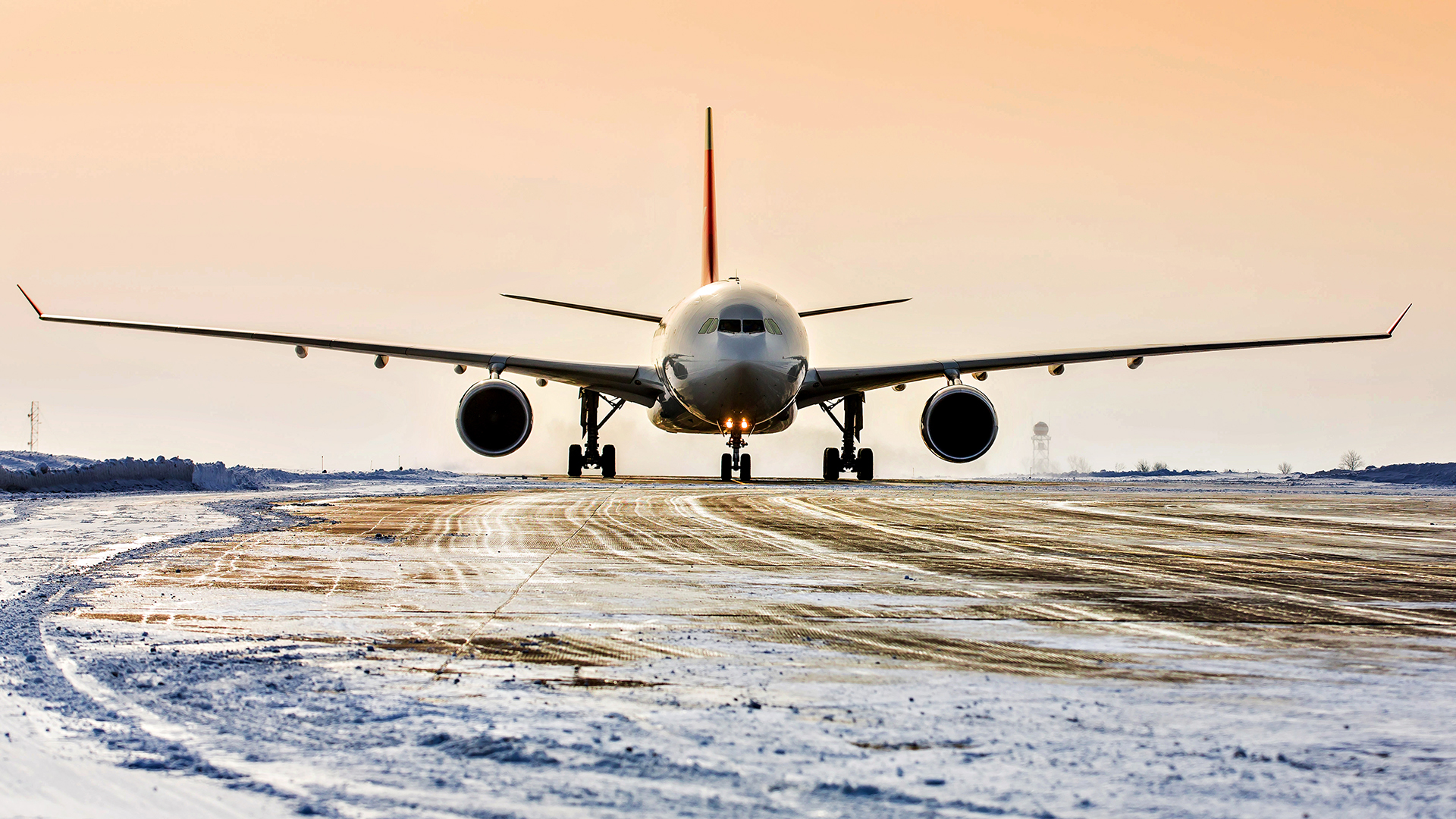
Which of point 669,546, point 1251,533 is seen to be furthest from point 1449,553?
point 669,546

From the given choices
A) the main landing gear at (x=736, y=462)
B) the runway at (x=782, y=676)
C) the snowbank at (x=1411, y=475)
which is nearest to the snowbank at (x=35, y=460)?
the main landing gear at (x=736, y=462)

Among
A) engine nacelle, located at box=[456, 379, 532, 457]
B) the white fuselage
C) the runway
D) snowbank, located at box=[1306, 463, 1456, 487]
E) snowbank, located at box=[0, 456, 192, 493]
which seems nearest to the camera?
the runway

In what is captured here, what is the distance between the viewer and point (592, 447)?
1180 inches

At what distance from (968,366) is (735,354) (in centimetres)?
651

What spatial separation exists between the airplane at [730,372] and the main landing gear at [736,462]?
35mm

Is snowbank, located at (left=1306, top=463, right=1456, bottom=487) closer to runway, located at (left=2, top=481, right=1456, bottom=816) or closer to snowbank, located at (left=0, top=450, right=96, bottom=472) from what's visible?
runway, located at (left=2, top=481, right=1456, bottom=816)

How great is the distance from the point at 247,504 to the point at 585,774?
13818 millimetres

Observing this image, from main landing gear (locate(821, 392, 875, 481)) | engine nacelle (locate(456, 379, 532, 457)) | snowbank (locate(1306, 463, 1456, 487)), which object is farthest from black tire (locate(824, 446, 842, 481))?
snowbank (locate(1306, 463, 1456, 487))

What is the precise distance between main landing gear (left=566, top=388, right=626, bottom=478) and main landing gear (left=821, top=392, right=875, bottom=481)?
5492 mm

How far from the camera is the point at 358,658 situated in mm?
4109

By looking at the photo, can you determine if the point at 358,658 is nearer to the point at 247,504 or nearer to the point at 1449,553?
the point at 1449,553

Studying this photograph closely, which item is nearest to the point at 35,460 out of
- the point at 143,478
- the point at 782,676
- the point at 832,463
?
the point at 143,478

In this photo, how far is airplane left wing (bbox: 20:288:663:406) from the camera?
21.7 metres

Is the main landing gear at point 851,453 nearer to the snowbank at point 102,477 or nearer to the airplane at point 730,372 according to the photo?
the airplane at point 730,372
